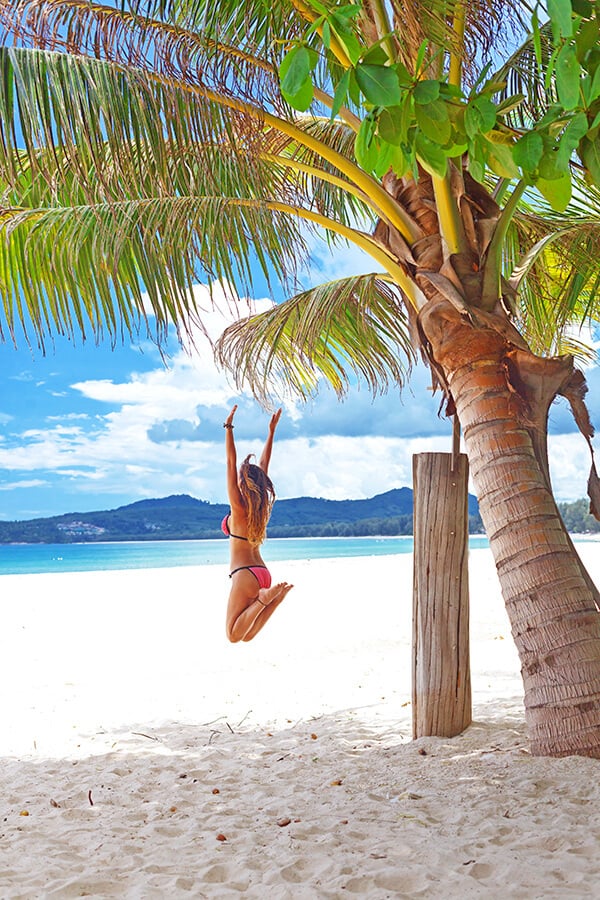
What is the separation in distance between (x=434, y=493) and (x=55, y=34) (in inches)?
112

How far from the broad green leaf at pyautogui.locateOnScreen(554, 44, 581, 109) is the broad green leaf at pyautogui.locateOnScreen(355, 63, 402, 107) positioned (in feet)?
1.14

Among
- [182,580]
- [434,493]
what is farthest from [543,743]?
[182,580]

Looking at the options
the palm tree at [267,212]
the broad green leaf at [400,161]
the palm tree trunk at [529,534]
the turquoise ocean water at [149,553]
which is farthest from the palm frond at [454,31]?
the turquoise ocean water at [149,553]

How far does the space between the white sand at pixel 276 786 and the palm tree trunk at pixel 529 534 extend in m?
0.23

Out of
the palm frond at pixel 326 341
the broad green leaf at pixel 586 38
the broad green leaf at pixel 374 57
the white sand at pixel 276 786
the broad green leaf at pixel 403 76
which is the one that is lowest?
the white sand at pixel 276 786

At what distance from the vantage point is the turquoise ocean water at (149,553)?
37537 mm

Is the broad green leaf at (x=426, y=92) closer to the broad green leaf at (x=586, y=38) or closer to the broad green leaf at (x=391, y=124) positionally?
the broad green leaf at (x=391, y=124)

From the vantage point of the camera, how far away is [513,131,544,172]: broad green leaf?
5.83 ft

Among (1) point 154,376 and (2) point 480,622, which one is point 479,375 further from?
(1) point 154,376

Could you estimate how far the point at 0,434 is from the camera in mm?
60156

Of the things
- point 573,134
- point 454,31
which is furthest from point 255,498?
point 573,134

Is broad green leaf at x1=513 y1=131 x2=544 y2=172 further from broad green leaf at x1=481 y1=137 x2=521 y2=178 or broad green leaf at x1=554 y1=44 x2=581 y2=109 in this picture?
broad green leaf at x1=554 y1=44 x2=581 y2=109

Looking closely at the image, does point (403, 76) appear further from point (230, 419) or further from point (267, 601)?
point (267, 601)

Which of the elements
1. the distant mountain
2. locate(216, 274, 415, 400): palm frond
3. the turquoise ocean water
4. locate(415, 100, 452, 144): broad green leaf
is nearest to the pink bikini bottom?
locate(216, 274, 415, 400): palm frond
